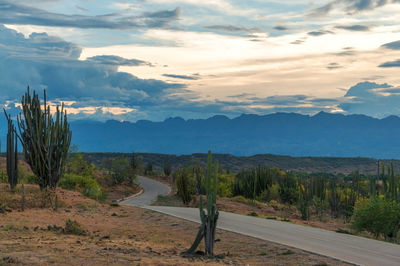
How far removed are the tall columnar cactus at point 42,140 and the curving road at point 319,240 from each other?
8594 mm

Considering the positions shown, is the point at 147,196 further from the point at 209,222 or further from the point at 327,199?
the point at 209,222

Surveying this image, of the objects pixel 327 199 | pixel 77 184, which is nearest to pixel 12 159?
pixel 77 184

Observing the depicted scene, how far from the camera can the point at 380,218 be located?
1853 cm

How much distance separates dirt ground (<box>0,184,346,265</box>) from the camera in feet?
38.4

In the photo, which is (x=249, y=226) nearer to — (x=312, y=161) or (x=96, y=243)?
(x=96, y=243)

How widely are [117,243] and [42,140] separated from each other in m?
12.2

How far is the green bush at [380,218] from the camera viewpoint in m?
18.5

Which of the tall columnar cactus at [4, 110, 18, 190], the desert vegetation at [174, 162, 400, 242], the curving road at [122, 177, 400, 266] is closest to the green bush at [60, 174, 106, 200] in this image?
the desert vegetation at [174, 162, 400, 242]

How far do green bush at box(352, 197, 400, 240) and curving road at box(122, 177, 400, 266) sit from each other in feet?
5.36

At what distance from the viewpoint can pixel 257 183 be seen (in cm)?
3928

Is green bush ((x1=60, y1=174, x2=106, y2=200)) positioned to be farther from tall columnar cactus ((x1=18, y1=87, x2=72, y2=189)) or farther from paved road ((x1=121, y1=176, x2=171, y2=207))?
tall columnar cactus ((x1=18, y1=87, x2=72, y2=189))

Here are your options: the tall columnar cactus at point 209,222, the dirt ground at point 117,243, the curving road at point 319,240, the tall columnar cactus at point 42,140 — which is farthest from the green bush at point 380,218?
the tall columnar cactus at point 42,140

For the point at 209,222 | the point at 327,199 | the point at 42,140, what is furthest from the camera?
the point at 327,199

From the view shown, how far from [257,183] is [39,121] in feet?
70.0
